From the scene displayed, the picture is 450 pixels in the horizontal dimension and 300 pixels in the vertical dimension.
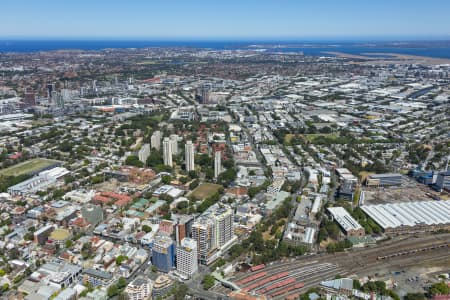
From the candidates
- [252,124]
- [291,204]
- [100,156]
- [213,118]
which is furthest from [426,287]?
[213,118]

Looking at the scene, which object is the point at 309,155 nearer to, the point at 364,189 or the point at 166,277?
the point at 364,189

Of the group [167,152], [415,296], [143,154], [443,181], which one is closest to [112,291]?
[415,296]

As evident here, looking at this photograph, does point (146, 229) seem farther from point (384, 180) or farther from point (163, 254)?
point (384, 180)

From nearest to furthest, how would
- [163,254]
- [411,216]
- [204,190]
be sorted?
[163,254], [411,216], [204,190]

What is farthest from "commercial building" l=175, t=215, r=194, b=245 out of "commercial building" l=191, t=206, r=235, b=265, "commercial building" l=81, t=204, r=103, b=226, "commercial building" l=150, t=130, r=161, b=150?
"commercial building" l=150, t=130, r=161, b=150

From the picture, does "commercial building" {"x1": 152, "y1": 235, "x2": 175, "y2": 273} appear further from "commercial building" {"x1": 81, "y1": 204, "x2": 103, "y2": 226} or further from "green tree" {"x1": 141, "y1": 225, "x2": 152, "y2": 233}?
"commercial building" {"x1": 81, "y1": 204, "x2": 103, "y2": 226}

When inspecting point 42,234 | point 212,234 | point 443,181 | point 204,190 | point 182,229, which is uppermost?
point 212,234

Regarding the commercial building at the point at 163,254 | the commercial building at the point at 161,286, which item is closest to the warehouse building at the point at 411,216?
the commercial building at the point at 163,254
